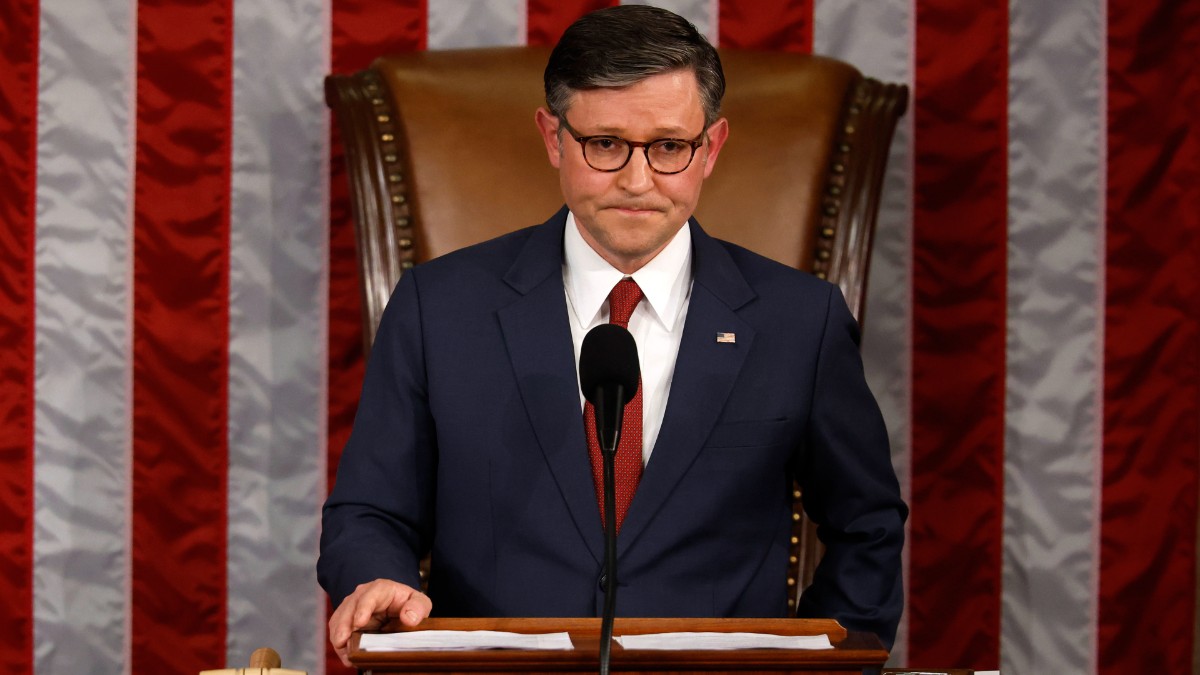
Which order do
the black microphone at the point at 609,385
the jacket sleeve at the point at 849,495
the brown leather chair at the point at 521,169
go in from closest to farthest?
the black microphone at the point at 609,385 < the jacket sleeve at the point at 849,495 < the brown leather chair at the point at 521,169

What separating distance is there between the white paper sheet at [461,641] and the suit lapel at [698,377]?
0.53m

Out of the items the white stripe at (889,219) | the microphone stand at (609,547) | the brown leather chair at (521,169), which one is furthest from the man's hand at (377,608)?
the white stripe at (889,219)

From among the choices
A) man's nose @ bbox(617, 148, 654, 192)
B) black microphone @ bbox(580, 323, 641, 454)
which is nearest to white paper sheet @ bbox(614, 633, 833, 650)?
black microphone @ bbox(580, 323, 641, 454)

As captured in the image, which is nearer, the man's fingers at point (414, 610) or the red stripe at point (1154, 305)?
the man's fingers at point (414, 610)

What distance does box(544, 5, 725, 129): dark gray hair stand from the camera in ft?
5.84

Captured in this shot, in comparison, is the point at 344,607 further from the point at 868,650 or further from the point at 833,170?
the point at 833,170

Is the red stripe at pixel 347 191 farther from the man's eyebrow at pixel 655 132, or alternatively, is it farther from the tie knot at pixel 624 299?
the man's eyebrow at pixel 655 132

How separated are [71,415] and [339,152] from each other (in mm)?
688

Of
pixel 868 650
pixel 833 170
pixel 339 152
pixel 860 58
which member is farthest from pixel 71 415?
pixel 868 650

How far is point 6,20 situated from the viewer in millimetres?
2520

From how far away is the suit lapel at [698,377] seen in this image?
5.97ft

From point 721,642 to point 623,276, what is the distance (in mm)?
747

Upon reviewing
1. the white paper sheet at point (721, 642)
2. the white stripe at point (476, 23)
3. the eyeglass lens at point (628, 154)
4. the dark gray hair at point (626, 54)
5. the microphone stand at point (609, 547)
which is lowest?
the white paper sheet at point (721, 642)

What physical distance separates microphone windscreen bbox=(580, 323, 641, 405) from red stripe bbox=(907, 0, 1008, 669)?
1.46 m
